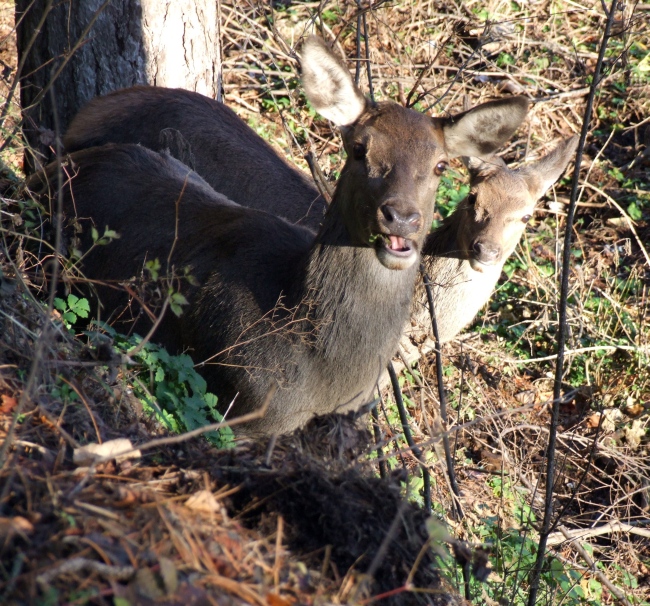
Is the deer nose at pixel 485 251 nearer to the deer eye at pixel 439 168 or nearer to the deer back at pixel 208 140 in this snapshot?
the deer back at pixel 208 140

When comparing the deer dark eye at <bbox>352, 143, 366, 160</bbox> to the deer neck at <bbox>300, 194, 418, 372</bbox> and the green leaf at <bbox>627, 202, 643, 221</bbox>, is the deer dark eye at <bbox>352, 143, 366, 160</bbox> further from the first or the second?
the green leaf at <bbox>627, 202, 643, 221</bbox>

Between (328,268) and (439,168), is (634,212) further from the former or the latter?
(328,268)

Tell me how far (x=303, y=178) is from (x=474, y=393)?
234cm

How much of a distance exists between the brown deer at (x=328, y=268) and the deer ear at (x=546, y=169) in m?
2.06

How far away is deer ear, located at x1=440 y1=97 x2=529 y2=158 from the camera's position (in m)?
4.53

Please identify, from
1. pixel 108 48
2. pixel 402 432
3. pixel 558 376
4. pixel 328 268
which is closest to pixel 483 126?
pixel 328 268

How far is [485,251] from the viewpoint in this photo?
6.11 meters

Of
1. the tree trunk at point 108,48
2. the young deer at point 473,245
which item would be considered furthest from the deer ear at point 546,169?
the tree trunk at point 108,48

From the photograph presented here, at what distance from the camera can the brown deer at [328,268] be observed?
428cm

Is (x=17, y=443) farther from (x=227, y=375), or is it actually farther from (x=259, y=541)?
(x=227, y=375)

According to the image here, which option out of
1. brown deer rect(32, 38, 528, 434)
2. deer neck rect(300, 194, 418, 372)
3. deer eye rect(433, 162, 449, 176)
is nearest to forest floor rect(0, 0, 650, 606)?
brown deer rect(32, 38, 528, 434)

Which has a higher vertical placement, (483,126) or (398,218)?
(483,126)

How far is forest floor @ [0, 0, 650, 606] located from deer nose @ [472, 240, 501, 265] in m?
0.82

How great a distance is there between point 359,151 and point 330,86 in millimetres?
469
